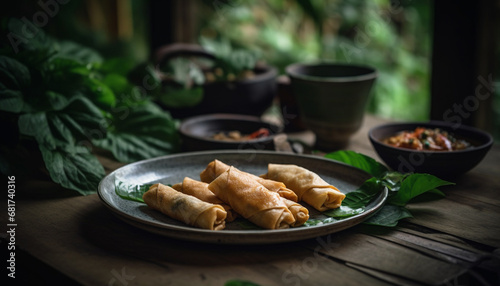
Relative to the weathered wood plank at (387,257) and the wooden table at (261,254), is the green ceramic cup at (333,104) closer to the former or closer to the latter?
the wooden table at (261,254)

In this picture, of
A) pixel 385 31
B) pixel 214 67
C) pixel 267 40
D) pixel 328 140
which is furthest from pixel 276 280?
pixel 385 31

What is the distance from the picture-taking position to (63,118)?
1521 mm

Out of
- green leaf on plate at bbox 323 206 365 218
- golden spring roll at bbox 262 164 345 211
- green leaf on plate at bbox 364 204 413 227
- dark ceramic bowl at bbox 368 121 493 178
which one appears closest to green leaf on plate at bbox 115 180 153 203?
golden spring roll at bbox 262 164 345 211

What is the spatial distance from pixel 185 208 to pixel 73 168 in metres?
0.50

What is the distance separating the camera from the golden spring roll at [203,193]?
1219mm

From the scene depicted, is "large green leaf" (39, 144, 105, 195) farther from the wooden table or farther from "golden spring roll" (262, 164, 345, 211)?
"golden spring roll" (262, 164, 345, 211)

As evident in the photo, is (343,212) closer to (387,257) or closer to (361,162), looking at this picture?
(387,257)

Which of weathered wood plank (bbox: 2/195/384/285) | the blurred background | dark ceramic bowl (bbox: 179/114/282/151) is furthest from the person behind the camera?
the blurred background

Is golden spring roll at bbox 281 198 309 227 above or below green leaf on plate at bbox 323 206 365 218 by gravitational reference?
above

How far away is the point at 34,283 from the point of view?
1.15 metres

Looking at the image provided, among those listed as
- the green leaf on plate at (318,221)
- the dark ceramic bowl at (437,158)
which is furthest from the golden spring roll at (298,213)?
the dark ceramic bowl at (437,158)

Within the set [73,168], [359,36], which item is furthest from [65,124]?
[359,36]

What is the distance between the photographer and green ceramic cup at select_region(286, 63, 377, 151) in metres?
1.79

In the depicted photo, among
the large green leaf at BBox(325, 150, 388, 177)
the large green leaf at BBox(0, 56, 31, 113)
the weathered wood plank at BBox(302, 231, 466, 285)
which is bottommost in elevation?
the weathered wood plank at BBox(302, 231, 466, 285)
